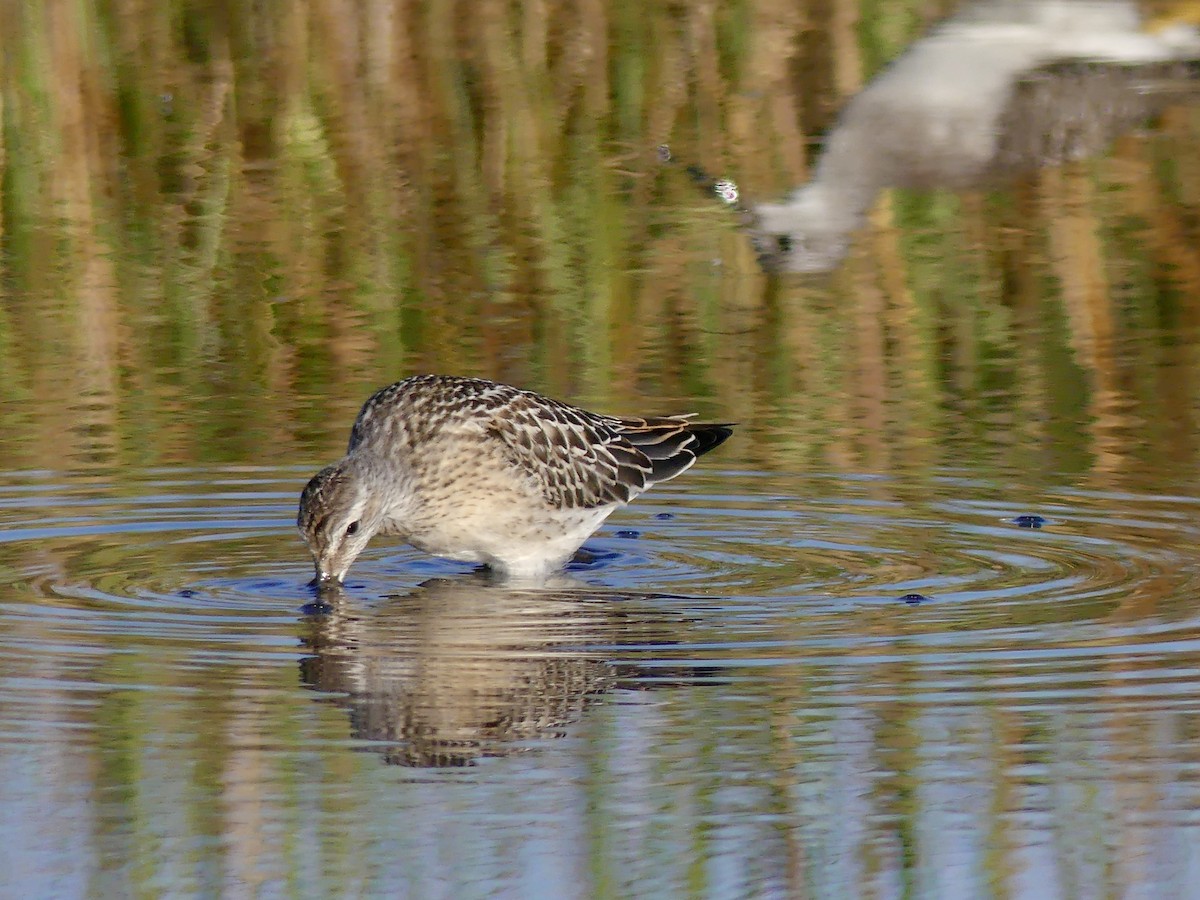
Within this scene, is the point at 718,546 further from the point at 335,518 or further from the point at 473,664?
the point at 473,664

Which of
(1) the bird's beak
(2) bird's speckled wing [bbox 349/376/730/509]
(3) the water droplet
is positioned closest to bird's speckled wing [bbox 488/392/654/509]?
(2) bird's speckled wing [bbox 349/376/730/509]

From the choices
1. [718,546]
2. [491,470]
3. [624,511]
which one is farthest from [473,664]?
[624,511]

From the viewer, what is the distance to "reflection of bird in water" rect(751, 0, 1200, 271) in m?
16.1

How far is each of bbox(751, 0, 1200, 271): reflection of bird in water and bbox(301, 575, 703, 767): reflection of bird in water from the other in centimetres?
610

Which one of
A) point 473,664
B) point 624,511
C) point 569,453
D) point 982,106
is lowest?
point 624,511

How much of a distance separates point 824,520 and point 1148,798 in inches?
147

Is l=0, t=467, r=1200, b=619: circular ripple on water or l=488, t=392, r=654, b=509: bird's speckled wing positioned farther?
l=488, t=392, r=654, b=509: bird's speckled wing

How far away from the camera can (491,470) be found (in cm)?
1053

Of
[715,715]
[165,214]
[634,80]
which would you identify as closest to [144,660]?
[715,715]

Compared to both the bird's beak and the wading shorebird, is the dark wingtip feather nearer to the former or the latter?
the wading shorebird

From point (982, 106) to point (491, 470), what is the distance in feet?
28.2

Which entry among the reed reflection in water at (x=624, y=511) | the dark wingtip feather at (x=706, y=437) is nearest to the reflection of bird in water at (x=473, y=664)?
the reed reflection in water at (x=624, y=511)

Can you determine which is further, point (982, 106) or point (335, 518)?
point (982, 106)

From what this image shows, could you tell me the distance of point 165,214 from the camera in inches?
631
